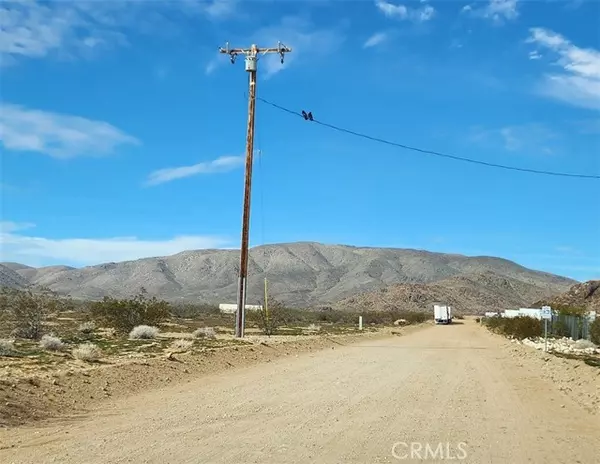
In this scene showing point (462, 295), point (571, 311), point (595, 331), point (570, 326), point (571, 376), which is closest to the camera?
point (571, 376)

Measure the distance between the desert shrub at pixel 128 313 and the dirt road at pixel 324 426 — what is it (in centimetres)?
2249

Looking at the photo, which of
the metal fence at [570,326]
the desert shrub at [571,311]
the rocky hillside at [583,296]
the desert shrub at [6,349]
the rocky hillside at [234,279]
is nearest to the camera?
the desert shrub at [6,349]

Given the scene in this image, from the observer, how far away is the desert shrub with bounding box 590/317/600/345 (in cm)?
4741

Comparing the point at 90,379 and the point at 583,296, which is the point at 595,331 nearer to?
the point at 90,379

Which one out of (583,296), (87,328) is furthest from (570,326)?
(583,296)

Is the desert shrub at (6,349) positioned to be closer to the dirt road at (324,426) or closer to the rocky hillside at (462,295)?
the dirt road at (324,426)

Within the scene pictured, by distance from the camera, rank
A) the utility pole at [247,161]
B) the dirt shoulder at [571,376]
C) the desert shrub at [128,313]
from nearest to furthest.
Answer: the dirt shoulder at [571,376]
the utility pole at [247,161]
the desert shrub at [128,313]

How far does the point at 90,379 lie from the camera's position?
1630cm

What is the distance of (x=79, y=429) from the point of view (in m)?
11.1

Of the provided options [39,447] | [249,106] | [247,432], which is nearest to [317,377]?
[247,432]

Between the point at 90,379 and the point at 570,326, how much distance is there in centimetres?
5057

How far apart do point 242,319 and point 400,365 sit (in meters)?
9.90

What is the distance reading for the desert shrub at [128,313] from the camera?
4041cm

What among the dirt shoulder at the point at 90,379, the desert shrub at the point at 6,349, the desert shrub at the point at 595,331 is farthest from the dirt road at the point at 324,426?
the desert shrub at the point at 595,331
